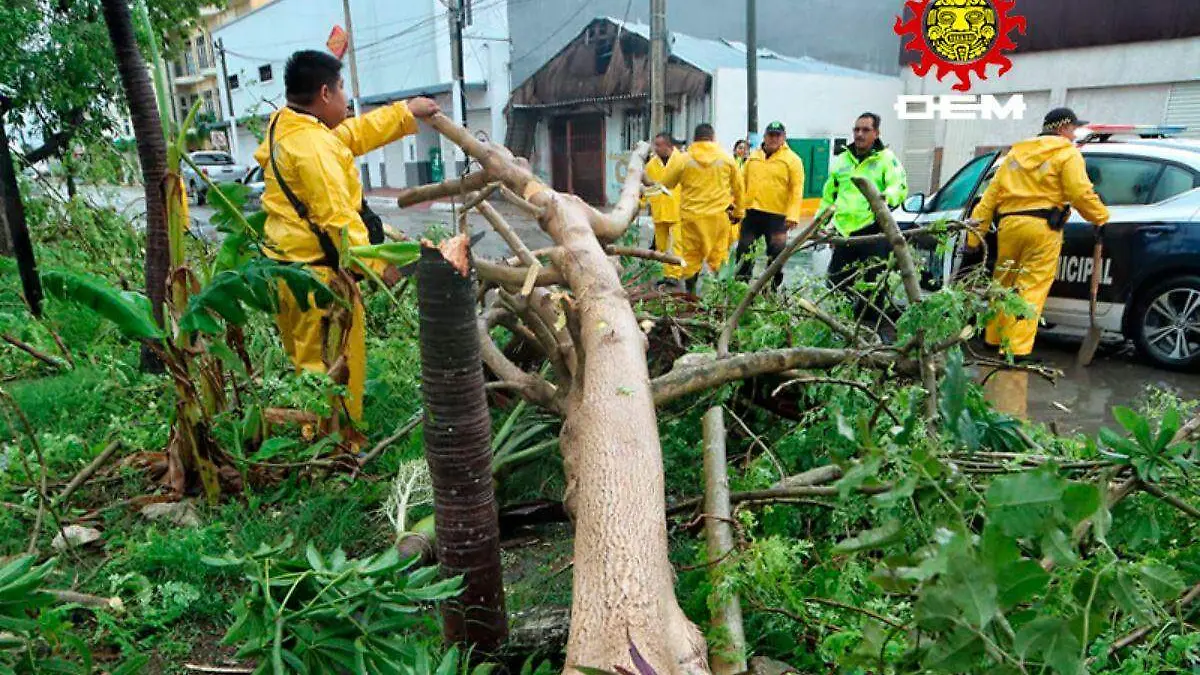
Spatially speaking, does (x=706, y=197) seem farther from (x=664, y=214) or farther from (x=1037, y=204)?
(x=1037, y=204)

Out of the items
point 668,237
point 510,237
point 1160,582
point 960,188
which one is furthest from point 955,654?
point 668,237

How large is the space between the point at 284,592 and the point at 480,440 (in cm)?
50

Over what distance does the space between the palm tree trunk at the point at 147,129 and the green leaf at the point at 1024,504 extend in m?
3.70

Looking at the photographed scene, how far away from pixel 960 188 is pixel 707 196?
2.35 metres

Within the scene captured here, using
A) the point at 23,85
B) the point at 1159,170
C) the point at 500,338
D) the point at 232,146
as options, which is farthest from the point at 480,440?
the point at 232,146

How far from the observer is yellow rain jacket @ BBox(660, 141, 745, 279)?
746 cm

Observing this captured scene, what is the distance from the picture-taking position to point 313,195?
125 inches

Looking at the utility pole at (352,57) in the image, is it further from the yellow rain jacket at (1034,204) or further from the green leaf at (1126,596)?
the green leaf at (1126,596)

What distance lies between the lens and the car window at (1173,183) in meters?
5.06

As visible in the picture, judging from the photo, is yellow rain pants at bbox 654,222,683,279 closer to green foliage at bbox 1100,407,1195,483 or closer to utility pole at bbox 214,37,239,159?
green foliage at bbox 1100,407,1195,483

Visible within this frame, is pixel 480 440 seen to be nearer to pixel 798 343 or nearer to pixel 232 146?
pixel 798 343

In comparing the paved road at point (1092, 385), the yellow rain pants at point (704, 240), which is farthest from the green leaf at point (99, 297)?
the yellow rain pants at point (704, 240)

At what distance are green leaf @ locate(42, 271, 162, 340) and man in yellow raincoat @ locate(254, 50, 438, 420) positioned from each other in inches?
34.4

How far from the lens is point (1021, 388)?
4.44 m
